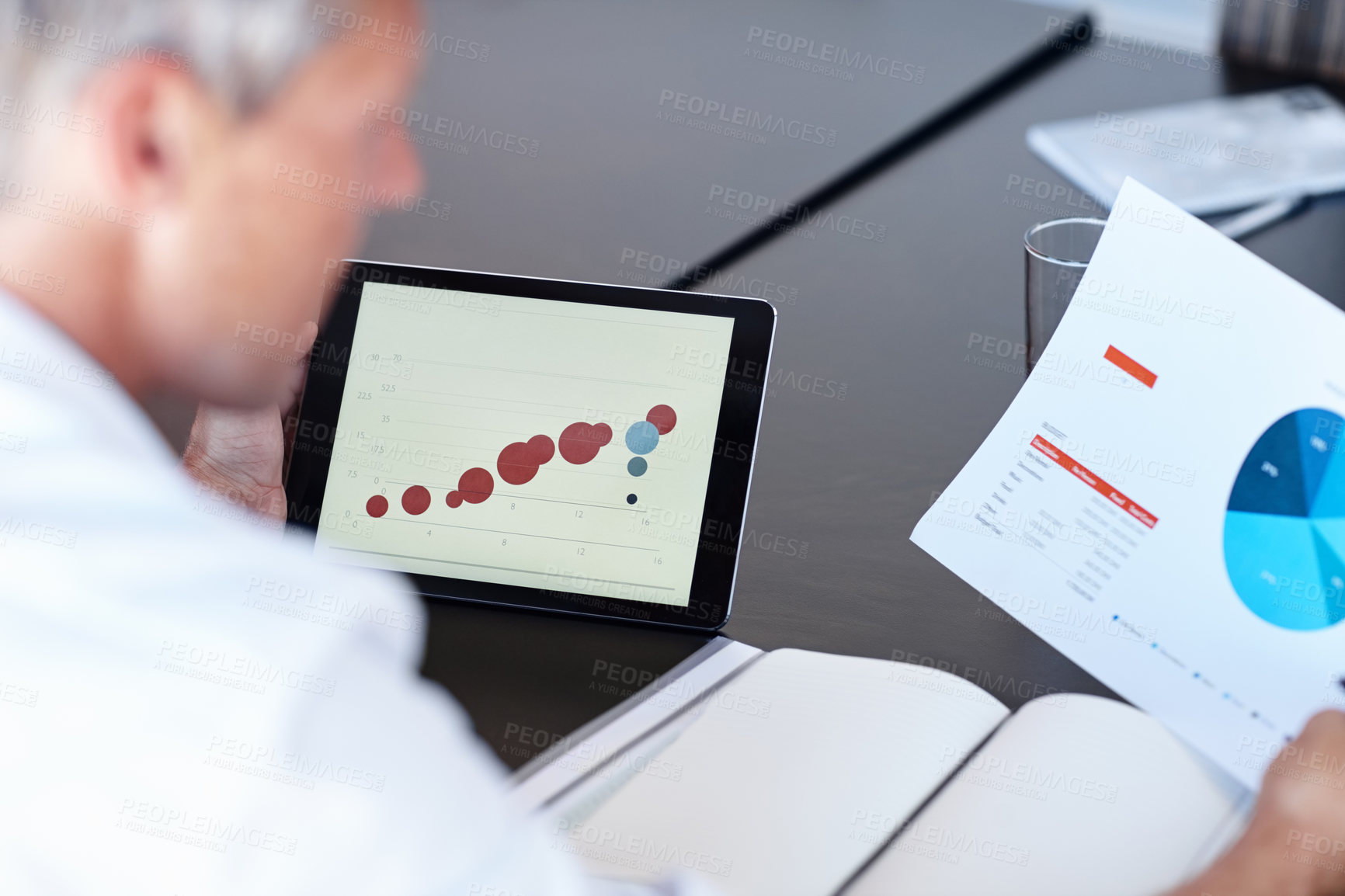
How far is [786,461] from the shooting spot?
952mm

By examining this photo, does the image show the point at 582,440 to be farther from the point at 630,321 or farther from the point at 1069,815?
the point at 1069,815

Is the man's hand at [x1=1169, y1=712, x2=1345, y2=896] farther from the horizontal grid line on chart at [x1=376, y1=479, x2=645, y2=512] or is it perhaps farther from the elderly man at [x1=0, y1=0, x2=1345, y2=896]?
the horizontal grid line on chart at [x1=376, y1=479, x2=645, y2=512]

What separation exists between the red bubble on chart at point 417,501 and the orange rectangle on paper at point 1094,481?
0.40m

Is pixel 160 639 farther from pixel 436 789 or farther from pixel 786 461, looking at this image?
pixel 786 461

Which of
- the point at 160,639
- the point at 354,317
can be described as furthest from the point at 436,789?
the point at 354,317

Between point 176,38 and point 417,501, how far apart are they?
391mm

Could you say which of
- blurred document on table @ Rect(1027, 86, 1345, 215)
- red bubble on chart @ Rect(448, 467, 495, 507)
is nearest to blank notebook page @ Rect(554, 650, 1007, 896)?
red bubble on chart @ Rect(448, 467, 495, 507)

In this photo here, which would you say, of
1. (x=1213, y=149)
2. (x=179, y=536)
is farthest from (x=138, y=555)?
(x=1213, y=149)

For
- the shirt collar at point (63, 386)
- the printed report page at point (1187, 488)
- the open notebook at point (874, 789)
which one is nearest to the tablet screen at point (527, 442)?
the open notebook at point (874, 789)

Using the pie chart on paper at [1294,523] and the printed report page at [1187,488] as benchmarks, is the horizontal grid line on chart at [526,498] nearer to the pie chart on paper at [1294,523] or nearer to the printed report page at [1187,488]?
the printed report page at [1187,488]

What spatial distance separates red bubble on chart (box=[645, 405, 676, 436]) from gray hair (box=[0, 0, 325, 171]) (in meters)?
0.37

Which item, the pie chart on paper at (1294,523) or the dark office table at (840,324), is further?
the dark office table at (840,324)

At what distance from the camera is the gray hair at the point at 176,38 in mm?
492

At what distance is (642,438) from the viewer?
81 centimetres
